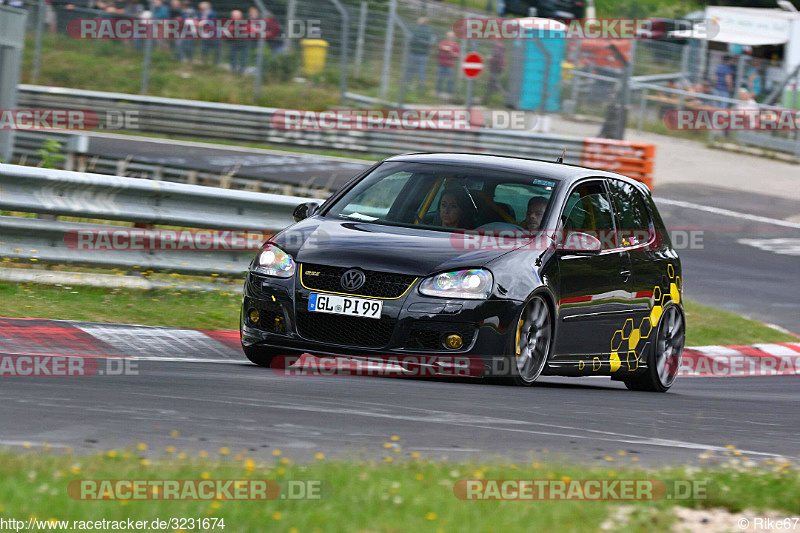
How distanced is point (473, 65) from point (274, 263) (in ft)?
63.4

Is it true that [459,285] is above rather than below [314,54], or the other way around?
above

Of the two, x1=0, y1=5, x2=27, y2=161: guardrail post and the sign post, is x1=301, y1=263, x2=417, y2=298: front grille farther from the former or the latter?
the sign post

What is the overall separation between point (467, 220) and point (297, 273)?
1306 mm

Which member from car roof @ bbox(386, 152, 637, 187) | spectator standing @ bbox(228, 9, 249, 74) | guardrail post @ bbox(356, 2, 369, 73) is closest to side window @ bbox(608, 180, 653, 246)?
car roof @ bbox(386, 152, 637, 187)

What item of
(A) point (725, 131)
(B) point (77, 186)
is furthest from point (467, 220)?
(A) point (725, 131)

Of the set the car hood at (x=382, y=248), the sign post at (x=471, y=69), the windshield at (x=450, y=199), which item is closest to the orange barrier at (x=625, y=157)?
the sign post at (x=471, y=69)

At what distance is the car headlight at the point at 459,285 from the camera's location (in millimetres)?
7746

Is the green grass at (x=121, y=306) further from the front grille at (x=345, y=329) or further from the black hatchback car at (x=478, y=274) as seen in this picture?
the front grille at (x=345, y=329)

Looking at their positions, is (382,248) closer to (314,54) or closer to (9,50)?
(9,50)

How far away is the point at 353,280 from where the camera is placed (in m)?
7.78

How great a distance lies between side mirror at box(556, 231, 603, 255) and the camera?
857 centimetres

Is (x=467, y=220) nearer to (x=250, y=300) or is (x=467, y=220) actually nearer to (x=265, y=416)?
(x=250, y=300)

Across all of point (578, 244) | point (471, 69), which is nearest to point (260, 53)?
point (471, 69)

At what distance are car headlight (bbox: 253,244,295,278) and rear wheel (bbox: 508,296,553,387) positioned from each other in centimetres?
142
